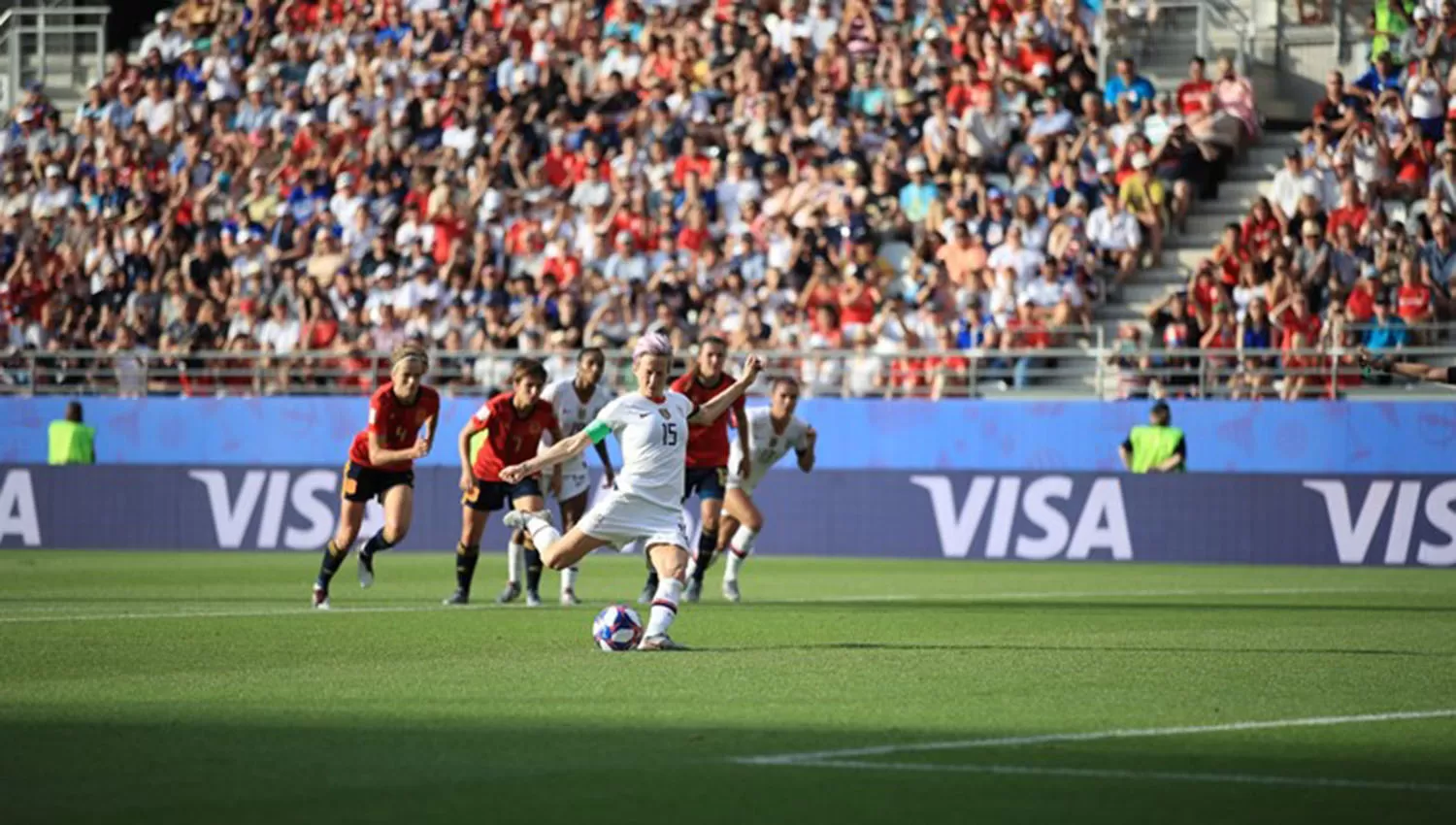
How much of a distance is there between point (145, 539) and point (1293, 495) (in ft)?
48.0

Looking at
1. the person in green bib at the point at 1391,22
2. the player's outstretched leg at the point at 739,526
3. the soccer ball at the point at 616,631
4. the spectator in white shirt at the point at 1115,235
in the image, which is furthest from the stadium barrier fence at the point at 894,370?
the soccer ball at the point at 616,631

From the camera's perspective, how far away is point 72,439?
3356 cm

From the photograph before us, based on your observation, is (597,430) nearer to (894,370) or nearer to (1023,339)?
(1023,339)

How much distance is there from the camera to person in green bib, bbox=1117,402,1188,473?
28641 millimetres

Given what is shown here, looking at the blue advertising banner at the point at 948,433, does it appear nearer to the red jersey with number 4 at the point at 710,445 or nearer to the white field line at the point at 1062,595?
the white field line at the point at 1062,595

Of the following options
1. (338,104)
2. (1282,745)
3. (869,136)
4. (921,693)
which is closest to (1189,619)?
(921,693)

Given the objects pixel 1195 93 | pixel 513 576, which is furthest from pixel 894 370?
pixel 513 576

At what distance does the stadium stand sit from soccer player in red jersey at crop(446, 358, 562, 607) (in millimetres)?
10580

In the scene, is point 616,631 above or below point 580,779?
below

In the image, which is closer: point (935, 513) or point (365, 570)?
point (365, 570)

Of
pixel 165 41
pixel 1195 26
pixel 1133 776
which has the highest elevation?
pixel 1195 26

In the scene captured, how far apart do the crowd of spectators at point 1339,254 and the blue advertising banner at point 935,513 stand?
1580 millimetres

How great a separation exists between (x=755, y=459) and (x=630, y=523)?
7.77 meters

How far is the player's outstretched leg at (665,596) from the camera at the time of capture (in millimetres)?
14758
